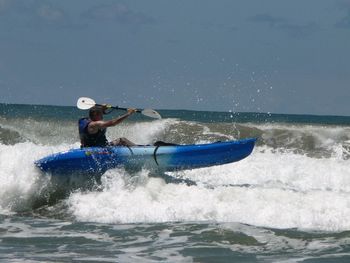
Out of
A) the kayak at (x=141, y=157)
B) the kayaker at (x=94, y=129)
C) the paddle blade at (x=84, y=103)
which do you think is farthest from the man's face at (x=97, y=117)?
the paddle blade at (x=84, y=103)

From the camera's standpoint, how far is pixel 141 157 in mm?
10148

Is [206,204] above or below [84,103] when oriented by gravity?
below

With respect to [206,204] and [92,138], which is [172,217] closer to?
[206,204]

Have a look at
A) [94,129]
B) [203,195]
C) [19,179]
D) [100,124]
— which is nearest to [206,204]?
[203,195]

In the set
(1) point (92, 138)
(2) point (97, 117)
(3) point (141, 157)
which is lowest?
(3) point (141, 157)

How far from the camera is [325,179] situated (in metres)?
13.4

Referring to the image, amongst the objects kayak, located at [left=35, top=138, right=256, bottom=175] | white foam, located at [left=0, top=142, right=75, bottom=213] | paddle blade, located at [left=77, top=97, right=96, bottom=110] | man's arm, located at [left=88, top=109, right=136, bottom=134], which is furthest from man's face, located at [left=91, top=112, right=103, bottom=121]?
white foam, located at [left=0, top=142, right=75, bottom=213]

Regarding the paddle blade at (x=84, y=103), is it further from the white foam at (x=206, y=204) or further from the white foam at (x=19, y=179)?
the white foam at (x=206, y=204)

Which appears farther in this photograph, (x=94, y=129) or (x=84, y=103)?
(x=84, y=103)

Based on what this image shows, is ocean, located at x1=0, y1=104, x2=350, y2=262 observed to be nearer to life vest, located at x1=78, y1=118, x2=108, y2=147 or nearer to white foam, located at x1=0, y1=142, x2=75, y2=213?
white foam, located at x1=0, y1=142, x2=75, y2=213

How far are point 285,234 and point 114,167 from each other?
3405 millimetres

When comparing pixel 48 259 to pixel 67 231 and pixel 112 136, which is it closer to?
pixel 67 231

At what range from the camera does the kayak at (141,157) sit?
10.1 m

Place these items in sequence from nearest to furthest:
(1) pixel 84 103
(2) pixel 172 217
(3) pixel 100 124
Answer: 1. (2) pixel 172 217
2. (3) pixel 100 124
3. (1) pixel 84 103
